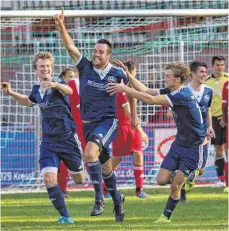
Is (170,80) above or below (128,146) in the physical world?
above

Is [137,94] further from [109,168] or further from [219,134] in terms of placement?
[219,134]

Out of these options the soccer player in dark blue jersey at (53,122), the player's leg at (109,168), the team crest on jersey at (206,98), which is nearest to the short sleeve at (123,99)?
the team crest on jersey at (206,98)

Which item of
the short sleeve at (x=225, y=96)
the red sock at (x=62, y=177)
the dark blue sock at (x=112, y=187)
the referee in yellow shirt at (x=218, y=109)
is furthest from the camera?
the referee in yellow shirt at (x=218, y=109)

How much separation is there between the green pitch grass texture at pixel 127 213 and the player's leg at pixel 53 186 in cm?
19

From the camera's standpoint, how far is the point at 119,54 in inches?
762

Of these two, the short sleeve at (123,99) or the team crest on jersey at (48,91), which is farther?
the short sleeve at (123,99)

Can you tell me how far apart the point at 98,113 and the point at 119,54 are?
25.1ft

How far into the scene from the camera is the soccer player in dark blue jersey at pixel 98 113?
11547 mm

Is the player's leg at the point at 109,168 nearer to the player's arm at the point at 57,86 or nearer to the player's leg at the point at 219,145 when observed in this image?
the player's arm at the point at 57,86

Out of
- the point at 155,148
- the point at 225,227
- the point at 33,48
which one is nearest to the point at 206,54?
the point at 155,148

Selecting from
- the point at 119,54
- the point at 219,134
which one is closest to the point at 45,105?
the point at 219,134

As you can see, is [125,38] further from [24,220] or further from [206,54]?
[24,220]

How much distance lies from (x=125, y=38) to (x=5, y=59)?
255cm

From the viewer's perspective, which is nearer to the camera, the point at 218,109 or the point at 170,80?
the point at 170,80
